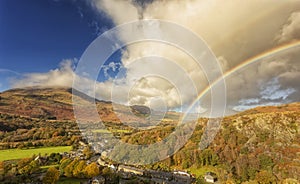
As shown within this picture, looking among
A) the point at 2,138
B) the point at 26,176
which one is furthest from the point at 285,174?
the point at 2,138

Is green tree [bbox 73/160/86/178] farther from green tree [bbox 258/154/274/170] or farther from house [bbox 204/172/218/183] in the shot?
green tree [bbox 258/154/274/170]

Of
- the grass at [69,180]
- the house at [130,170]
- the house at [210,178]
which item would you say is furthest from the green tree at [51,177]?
the house at [210,178]

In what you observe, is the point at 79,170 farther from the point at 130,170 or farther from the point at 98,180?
the point at 130,170

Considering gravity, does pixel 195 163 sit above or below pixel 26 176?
above

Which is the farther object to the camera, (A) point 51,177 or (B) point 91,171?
(B) point 91,171

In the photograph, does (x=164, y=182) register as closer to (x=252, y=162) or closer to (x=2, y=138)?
(x=252, y=162)

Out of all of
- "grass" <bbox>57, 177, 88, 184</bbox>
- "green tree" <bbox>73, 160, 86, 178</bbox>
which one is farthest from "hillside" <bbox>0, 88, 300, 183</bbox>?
"grass" <bbox>57, 177, 88, 184</bbox>

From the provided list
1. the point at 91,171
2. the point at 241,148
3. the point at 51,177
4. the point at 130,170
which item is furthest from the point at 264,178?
the point at 51,177

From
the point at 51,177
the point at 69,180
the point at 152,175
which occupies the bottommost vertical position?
the point at 69,180

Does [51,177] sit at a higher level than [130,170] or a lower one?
lower

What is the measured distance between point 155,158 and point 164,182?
748 cm

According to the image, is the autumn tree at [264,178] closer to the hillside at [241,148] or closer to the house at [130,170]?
the hillside at [241,148]

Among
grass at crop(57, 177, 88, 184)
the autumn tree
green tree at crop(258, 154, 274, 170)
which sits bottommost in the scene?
grass at crop(57, 177, 88, 184)

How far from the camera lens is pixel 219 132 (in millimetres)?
30172
